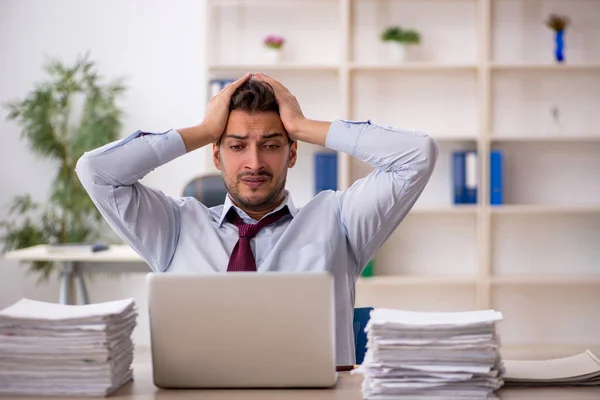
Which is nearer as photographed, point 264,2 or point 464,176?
point 464,176

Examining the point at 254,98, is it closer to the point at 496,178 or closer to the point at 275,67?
the point at 275,67

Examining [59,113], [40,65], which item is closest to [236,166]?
[59,113]

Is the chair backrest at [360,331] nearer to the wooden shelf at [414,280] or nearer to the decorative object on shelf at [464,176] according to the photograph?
the wooden shelf at [414,280]

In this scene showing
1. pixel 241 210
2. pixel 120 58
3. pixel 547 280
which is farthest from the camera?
pixel 120 58

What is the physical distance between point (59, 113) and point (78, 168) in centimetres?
280

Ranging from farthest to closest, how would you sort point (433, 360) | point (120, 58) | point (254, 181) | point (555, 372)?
point (120, 58) → point (254, 181) → point (555, 372) → point (433, 360)

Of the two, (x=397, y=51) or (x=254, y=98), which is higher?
(x=397, y=51)

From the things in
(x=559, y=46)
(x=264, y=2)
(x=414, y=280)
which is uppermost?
(x=264, y=2)

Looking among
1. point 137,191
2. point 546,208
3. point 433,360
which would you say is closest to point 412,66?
point 546,208

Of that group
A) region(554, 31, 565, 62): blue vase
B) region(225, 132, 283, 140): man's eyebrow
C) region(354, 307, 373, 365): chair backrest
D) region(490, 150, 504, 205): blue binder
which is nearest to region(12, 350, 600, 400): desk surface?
region(354, 307, 373, 365): chair backrest

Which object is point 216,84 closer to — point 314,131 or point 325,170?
point 325,170

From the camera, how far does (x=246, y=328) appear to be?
4.68 feet

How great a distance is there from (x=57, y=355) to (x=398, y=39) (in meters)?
3.49

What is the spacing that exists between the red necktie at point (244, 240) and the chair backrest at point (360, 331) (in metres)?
0.30
